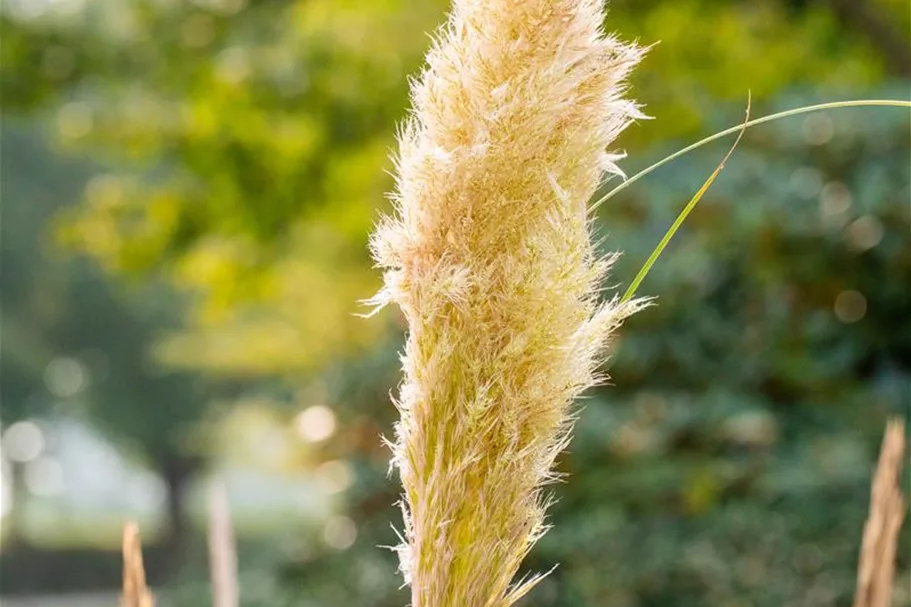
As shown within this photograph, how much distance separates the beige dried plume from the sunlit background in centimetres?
75

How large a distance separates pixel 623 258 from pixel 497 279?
4530 millimetres

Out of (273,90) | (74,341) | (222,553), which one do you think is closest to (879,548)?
(222,553)

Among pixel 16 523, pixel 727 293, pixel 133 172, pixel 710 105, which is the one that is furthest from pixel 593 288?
pixel 16 523

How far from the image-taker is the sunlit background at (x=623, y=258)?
4.86 m

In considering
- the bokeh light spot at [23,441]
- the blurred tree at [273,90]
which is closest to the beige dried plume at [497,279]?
the blurred tree at [273,90]

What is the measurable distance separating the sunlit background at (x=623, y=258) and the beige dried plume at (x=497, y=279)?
75 cm

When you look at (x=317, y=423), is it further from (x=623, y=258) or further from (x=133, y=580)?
(x=133, y=580)

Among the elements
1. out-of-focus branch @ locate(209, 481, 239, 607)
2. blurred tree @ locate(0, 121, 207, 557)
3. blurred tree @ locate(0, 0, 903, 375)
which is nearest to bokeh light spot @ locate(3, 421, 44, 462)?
blurred tree @ locate(0, 121, 207, 557)

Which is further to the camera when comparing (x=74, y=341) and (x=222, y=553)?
(x=74, y=341)

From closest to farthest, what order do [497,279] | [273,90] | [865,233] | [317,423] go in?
1. [497,279]
2. [865,233]
3. [317,423]
4. [273,90]

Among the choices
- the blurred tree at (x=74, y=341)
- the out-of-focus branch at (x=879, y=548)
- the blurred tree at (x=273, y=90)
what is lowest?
the out-of-focus branch at (x=879, y=548)

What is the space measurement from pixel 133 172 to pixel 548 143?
19719 millimetres

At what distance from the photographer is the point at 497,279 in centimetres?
83

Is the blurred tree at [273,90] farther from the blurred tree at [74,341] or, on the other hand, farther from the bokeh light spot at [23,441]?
the bokeh light spot at [23,441]
